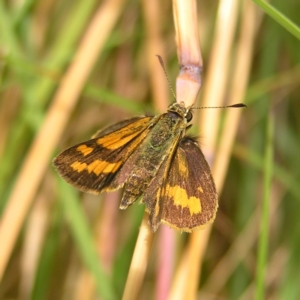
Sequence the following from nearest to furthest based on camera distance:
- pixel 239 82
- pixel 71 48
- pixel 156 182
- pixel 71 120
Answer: pixel 156 182
pixel 239 82
pixel 71 48
pixel 71 120

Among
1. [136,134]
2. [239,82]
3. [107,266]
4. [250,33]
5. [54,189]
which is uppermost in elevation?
[250,33]

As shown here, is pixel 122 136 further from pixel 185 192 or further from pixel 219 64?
pixel 219 64

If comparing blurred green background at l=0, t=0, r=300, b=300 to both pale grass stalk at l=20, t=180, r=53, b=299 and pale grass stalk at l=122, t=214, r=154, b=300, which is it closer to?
pale grass stalk at l=20, t=180, r=53, b=299

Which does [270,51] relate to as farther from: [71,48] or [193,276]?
[193,276]

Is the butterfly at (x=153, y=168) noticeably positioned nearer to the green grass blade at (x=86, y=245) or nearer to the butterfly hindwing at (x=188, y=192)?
the butterfly hindwing at (x=188, y=192)

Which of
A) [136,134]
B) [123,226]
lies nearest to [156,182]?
[136,134]

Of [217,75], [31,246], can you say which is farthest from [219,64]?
[31,246]
